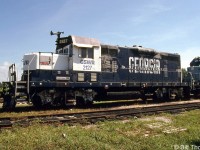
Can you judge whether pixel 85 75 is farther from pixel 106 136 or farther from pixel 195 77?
pixel 195 77

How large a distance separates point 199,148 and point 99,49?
33.1 ft

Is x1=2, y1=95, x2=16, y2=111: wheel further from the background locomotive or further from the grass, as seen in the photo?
the grass

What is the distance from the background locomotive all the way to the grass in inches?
197

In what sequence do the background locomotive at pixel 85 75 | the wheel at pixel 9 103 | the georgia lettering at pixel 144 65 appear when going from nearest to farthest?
1. the wheel at pixel 9 103
2. the background locomotive at pixel 85 75
3. the georgia lettering at pixel 144 65

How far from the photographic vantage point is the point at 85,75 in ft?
51.1

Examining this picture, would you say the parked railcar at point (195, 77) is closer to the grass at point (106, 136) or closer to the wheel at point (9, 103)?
the grass at point (106, 136)

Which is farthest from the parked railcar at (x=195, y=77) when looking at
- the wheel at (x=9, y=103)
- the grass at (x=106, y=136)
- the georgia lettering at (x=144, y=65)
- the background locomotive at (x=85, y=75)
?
the wheel at (x=9, y=103)

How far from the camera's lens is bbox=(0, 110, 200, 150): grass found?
272 inches

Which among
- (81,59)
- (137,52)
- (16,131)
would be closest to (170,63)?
(137,52)

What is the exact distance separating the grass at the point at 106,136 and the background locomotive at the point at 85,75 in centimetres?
500

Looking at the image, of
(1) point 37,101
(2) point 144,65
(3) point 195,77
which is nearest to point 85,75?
→ (1) point 37,101

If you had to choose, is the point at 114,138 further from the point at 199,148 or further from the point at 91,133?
the point at 199,148

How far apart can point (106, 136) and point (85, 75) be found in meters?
7.95

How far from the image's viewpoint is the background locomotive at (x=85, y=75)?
1425cm
